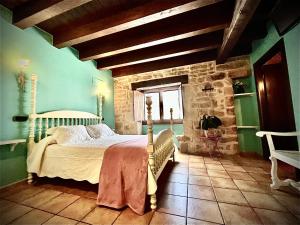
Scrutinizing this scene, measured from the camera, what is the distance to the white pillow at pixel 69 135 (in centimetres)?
219

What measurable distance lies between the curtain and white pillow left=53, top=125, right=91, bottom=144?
1964 millimetres

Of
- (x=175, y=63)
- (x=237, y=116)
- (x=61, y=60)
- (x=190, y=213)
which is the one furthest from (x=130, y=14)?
(x=237, y=116)

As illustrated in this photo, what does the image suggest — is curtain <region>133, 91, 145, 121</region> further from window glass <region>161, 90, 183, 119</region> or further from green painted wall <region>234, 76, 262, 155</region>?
green painted wall <region>234, 76, 262, 155</region>

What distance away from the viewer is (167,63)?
157 inches

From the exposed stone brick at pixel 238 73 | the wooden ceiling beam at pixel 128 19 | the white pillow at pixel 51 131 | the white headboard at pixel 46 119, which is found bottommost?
the white pillow at pixel 51 131

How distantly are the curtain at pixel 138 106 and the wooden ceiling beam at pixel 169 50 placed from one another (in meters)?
1.14

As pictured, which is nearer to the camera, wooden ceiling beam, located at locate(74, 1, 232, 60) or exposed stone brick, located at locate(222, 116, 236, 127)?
wooden ceiling beam, located at locate(74, 1, 232, 60)

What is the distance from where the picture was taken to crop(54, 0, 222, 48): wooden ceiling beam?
1886mm

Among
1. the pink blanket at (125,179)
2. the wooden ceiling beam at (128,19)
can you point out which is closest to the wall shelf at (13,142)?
the pink blanket at (125,179)

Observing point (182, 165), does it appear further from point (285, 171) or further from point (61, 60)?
point (61, 60)

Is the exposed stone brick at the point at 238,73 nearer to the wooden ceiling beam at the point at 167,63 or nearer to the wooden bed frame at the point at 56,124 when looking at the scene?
the wooden ceiling beam at the point at 167,63

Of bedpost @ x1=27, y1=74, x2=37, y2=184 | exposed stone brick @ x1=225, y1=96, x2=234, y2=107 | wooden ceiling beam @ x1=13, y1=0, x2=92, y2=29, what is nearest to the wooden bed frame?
bedpost @ x1=27, y1=74, x2=37, y2=184

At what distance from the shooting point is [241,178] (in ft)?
6.93

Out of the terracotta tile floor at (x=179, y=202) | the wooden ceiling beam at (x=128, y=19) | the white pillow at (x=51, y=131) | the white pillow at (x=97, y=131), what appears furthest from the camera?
the white pillow at (x=97, y=131)
